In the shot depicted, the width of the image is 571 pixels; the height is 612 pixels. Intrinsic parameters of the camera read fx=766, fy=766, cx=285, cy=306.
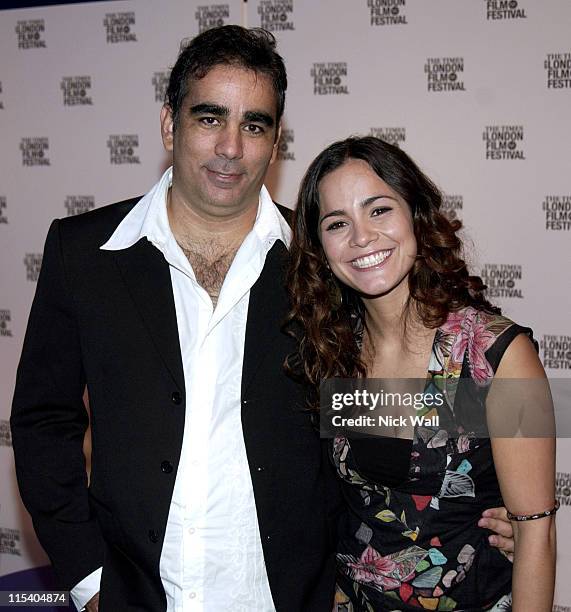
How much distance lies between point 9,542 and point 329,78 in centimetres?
310

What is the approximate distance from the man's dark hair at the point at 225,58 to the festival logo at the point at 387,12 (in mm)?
1311

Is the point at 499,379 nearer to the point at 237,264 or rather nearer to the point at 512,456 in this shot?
the point at 512,456

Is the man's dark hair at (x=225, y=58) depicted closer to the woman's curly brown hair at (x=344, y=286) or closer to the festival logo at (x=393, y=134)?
the woman's curly brown hair at (x=344, y=286)

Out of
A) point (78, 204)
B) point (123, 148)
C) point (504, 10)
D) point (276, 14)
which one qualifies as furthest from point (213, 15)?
point (504, 10)

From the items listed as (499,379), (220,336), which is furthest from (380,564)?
(220,336)

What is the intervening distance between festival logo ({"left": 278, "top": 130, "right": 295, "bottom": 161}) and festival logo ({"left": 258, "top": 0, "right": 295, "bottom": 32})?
475 mm

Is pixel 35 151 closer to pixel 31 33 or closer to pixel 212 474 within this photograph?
pixel 31 33

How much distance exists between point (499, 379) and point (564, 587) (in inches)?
81.2

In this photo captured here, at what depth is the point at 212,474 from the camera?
2.06 metres

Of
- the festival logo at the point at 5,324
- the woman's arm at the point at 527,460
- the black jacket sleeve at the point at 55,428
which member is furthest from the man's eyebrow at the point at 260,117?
the festival logo at the point at 5,324

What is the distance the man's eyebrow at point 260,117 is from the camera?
84.9 inches

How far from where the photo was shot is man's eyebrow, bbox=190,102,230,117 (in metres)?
2.14

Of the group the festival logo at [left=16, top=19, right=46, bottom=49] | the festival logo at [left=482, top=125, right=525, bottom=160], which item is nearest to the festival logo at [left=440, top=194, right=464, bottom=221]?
the festival logo at [left=482, top=125, right=525, bottom=160]

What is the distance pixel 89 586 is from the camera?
2197 mm
